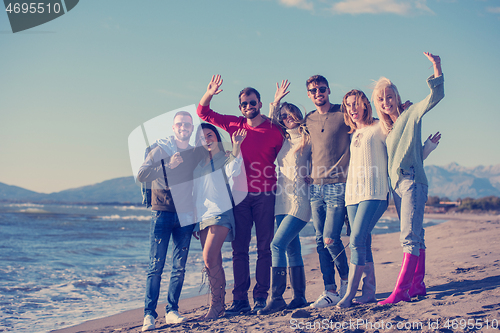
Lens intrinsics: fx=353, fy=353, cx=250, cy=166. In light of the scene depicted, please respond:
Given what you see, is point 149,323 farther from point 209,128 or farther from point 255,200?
point 209,128

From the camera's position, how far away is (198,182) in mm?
3516

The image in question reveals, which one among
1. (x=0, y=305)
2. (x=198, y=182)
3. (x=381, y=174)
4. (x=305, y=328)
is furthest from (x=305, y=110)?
(x=0, y=305)

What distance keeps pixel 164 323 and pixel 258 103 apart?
2465 mm

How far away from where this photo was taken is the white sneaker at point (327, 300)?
333 centimetres

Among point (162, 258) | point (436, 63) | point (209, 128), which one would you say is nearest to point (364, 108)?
point (436, 63)

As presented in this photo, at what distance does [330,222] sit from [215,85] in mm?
1864

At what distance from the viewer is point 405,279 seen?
3051mm

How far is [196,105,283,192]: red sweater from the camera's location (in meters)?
3.52

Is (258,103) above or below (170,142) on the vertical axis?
above

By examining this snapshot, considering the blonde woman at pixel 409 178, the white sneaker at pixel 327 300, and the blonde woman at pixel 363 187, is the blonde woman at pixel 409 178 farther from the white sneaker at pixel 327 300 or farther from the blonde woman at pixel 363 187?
the white sneaker at pixel 327 300

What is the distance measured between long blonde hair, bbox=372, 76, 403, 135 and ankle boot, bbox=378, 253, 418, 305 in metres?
1.13

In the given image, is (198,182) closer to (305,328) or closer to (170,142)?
(170,142)

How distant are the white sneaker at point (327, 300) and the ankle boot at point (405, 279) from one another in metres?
0.46

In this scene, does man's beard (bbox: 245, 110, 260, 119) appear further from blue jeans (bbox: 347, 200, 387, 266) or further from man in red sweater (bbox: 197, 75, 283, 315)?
blue jeans (bbox: 347, 200, 387, 266)
